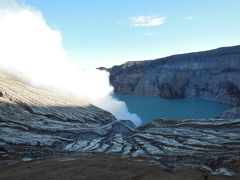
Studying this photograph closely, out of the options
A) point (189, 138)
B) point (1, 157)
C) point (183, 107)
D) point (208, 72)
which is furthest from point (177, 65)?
point (1, 157)

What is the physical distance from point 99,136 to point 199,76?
11230 centimetres

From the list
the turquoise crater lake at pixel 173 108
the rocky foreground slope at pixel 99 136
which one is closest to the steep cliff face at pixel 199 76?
the turquoise crater lake at pixel 173 108

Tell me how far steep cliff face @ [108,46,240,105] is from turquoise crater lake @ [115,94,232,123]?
5.34 meters

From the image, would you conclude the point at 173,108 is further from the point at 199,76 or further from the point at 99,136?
the point at 99,136

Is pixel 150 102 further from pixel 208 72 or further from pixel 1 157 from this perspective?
pixel 1 157

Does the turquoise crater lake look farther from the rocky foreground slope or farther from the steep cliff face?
the rocky foreground slope

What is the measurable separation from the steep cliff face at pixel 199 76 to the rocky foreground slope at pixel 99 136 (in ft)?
254

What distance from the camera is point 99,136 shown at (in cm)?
7344

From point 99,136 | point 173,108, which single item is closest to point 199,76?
point 173,108

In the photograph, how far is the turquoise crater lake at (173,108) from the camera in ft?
457

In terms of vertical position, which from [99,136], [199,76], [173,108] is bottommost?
[99,136]

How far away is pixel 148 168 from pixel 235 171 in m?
8.22

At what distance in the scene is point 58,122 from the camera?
3265 inches

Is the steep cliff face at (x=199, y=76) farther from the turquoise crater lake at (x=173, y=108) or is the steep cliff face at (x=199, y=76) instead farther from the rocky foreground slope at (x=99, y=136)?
the rocky foreground slope at (x=99, y=136)
